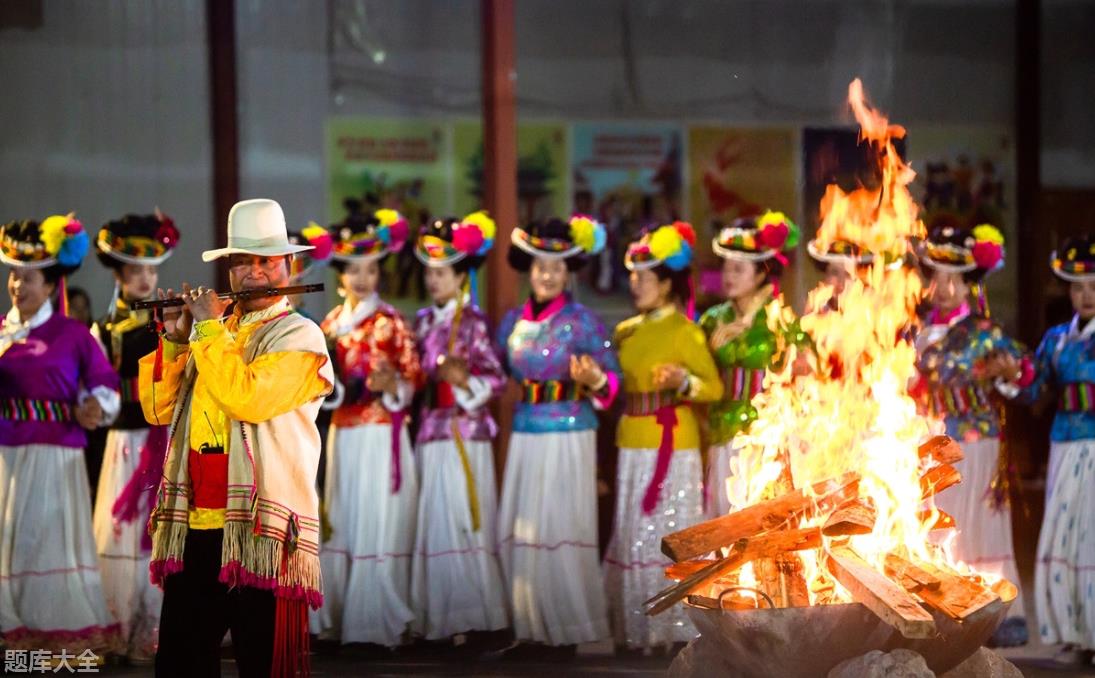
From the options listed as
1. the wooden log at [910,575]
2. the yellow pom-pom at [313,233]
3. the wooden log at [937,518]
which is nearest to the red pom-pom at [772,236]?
the yellow pom-pom at [313,233]

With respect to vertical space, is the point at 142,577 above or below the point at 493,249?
below

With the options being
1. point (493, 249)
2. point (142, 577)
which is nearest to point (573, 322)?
point (493, 249)

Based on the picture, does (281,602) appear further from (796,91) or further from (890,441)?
(796,91)

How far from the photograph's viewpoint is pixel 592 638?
24.5ft

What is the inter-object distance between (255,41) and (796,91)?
336 centimetres

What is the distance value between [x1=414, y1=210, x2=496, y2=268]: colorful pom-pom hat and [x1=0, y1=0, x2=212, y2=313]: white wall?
2.09 meters

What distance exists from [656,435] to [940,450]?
92.3 inches

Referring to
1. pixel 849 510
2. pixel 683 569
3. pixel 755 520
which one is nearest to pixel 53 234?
pixel 683 569

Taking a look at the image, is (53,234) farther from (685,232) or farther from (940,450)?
(940,450)

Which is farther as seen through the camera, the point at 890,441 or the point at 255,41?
the point at 255,41

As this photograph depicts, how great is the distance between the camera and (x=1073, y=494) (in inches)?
284

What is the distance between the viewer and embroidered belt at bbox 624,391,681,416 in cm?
758

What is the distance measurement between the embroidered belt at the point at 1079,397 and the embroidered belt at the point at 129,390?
4.31 meters

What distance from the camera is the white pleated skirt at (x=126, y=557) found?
734 centimetres
